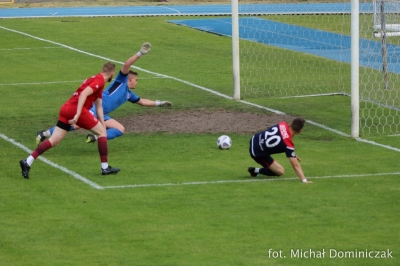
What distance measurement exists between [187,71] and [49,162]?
38.4ft

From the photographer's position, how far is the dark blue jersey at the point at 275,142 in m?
12.5

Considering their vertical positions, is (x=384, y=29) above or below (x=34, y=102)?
above

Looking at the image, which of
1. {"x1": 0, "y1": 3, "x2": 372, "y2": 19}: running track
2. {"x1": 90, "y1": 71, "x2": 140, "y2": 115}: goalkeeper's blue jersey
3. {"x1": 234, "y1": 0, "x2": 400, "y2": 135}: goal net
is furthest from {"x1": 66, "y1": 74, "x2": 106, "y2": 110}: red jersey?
{"x1": 0, "y1": 3, "x2": 372, "y2": 19}: running track

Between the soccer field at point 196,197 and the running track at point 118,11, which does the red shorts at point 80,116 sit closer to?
the soccer field at point 196,197

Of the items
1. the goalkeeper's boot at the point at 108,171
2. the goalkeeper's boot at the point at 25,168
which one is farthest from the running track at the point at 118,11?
the goalkeeper's boot at the point at 108,171

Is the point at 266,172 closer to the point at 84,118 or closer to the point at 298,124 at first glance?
the point at 298,124

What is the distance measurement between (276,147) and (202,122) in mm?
5530

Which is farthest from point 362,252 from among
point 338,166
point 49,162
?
point 49,162

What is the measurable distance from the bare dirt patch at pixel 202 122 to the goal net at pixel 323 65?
123cm

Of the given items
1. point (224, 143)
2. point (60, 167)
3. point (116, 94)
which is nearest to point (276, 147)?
point (224, 143)

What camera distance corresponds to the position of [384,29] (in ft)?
70.1

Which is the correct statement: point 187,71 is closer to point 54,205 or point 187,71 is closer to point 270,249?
point 54,205

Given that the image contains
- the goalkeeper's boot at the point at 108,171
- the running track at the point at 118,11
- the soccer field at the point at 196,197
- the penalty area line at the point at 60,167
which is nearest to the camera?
the soccer field at the point at 196,197

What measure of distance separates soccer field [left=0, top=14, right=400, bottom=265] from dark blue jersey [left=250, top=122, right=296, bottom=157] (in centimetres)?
47
